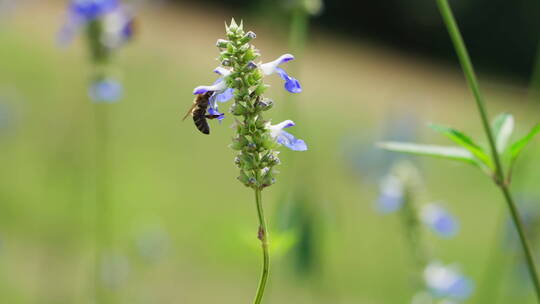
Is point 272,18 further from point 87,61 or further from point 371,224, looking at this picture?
point 371,224

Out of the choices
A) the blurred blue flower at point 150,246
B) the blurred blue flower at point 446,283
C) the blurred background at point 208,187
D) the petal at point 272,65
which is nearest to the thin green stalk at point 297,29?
the blurred background at point 208,187

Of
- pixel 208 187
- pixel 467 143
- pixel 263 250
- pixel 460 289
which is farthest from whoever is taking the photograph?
pixel 208 187

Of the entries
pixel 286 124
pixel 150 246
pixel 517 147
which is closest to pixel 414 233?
pixel 517 147

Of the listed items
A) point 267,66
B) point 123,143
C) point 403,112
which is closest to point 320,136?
point 123,143

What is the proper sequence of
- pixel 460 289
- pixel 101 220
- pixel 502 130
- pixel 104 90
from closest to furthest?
pixel 502 130, pixel 460 289, pixel 104 90, pixel 101 220

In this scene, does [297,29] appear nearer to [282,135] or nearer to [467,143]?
[467,143]

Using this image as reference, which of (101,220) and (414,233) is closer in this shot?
(414,233)

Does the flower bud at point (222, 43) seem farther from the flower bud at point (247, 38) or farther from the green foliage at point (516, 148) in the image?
the green foliage at point (516, 148)
